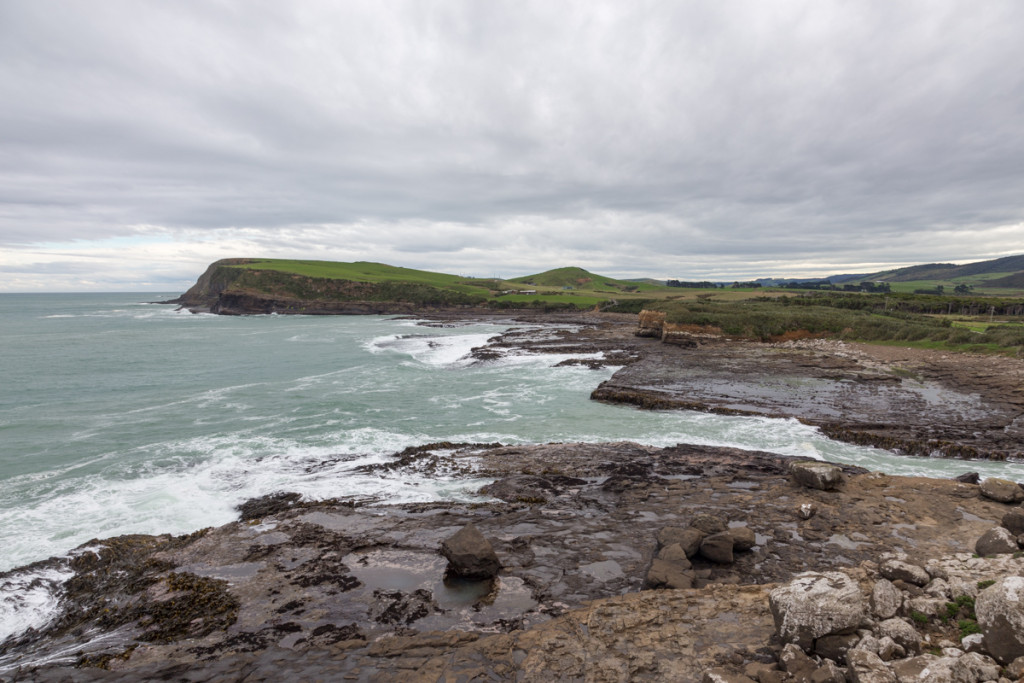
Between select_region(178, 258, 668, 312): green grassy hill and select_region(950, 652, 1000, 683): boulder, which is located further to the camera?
select_region(178, 258, 668, 312): green grassy hill

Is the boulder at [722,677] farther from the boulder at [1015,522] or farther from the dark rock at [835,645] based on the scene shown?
the boulder at [1015,522]

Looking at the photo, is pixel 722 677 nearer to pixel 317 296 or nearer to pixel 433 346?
pixel 433 346

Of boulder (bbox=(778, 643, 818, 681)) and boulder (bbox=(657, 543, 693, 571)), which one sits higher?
boulder (bbox=(778, 643, 818, 681))

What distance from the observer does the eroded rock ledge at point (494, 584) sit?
633 cm

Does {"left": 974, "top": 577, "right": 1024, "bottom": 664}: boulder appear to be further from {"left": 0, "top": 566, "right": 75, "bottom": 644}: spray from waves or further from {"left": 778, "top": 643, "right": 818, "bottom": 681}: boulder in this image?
{"left": 0, "top": 566, "right": 75, "bottom": 644}: spray from waves

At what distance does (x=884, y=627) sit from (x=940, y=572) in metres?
2.15

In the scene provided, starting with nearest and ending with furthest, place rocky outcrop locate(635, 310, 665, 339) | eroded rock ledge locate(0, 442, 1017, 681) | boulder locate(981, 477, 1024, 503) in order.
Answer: eroded rock ledge locate(0, 442, 1017, 681), boulder locate(981, 477, 1024, 503), rocky outcrop locate(635, 310, 665, 339)

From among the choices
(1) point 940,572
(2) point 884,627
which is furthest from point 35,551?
(1) point 940,572

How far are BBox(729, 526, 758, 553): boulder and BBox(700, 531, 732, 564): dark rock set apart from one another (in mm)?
188

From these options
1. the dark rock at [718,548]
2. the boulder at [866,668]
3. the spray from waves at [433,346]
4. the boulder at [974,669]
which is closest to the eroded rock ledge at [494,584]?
the dark rock at [718,548]

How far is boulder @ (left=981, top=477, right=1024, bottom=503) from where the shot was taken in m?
10.3

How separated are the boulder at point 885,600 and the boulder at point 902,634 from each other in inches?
17.8

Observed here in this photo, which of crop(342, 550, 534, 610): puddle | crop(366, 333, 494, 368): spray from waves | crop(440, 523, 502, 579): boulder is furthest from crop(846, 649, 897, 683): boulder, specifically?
crop(366, 333, 494, 368): spray from waves

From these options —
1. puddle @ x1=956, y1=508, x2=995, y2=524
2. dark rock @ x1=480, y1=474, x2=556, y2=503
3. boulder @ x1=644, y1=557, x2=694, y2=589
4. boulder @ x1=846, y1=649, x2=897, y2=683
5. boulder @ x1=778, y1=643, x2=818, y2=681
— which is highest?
boulder @ x1=846, y1=649, x2=897, y2=683
